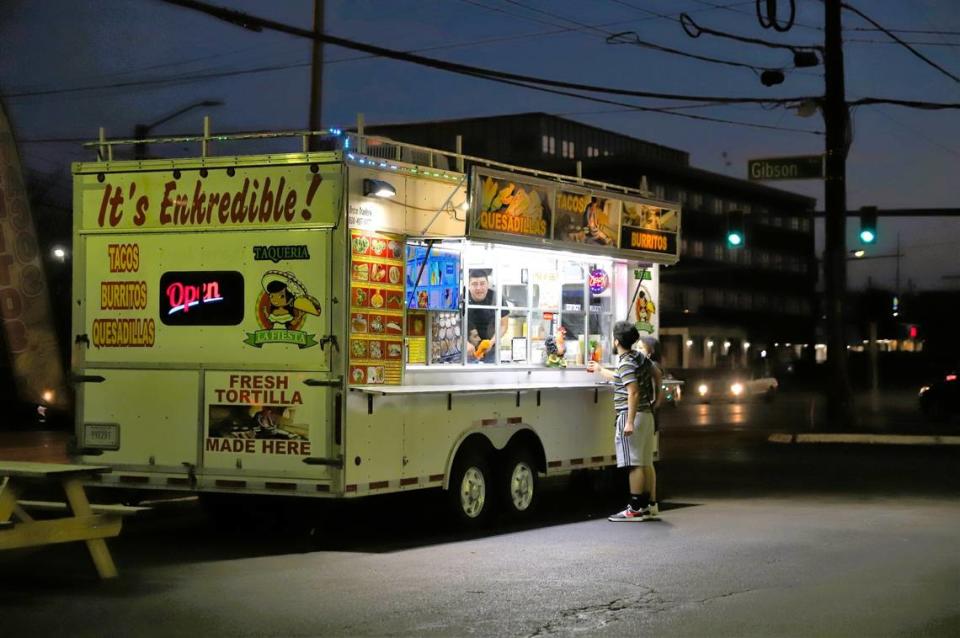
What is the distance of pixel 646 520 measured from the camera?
13.9 metres

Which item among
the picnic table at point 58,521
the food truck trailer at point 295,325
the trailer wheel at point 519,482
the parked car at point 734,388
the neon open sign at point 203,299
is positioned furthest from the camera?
the parked car at point 734,388

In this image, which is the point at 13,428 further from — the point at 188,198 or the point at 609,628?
the point at 609,628

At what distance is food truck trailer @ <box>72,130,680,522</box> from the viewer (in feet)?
38.5

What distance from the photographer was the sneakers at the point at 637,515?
13.9 metres

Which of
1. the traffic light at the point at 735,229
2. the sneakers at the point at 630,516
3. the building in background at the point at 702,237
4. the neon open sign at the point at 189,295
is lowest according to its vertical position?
the sneakers at the point at 630,516

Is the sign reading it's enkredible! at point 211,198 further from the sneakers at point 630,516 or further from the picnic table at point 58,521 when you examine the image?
the sneakers at point 630,516

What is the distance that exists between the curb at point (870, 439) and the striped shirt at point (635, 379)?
537 inches

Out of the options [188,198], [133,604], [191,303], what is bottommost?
[133,604]

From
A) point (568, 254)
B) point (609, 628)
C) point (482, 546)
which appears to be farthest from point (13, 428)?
point (609, 628)

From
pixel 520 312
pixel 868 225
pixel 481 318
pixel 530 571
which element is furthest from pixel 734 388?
pixel 530 571

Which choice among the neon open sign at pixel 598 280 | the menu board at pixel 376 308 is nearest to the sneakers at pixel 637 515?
the menu board at pixel 376 308

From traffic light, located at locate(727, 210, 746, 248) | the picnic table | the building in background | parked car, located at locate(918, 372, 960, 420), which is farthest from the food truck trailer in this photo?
the building in background

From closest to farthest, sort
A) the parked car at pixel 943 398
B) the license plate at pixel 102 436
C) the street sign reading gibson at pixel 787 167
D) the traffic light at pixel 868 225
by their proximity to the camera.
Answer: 1. the license plate at pixel 102 436
2. the street sign reading gibson at pixel 787 167
3. the traffic light at pixel 868 225
4. the parked car at pixel 943 398

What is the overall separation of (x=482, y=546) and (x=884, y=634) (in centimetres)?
457
